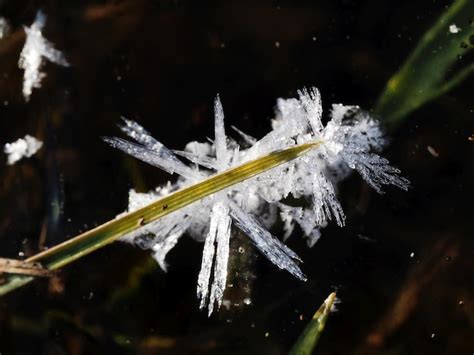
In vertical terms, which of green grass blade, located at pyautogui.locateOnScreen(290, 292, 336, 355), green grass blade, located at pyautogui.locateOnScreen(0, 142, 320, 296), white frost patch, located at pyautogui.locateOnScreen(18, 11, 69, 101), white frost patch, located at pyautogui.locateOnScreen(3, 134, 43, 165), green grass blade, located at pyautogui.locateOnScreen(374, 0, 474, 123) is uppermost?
white frost patch, located at pyautogui.locateOnScreen(18, 11, 69, 101)

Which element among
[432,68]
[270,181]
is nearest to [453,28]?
[432,68]

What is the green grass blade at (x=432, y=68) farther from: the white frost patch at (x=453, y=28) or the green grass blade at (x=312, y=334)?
the green grass blade at (x=312, y=334)

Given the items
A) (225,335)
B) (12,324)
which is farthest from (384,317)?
(12,324)

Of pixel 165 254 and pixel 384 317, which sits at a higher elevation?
pixel 165 254

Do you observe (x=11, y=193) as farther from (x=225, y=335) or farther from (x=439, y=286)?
(x=439, y=286)

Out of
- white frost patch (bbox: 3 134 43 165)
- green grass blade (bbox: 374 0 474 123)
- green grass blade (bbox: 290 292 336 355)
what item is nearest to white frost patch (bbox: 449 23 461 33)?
green grass blade (bbox: 374 0 474 123)

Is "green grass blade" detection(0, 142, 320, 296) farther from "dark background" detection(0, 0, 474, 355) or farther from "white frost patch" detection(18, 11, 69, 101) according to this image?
"white frost patch" detection(18, 11, 69, 101)

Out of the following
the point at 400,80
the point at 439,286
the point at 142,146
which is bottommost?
the point at 439,286
